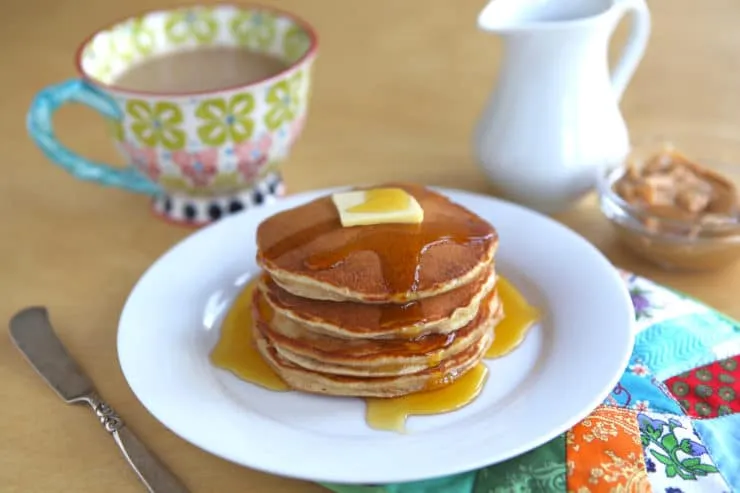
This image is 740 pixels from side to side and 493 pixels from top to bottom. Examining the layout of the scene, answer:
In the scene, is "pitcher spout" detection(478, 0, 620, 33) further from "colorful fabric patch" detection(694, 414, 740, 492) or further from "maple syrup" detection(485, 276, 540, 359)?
"colorful fabric patch" detection(694, 414, 740, 492)

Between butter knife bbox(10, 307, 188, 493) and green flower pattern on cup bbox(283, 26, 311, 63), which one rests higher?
green flower pattern on cup bbox(283, 26, 311, 63)

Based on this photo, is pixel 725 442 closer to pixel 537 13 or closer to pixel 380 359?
pixel 380 359

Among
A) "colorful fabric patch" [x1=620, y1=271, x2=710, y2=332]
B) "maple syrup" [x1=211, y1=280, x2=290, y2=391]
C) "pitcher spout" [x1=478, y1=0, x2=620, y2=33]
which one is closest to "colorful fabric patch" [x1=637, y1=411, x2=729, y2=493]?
"colorful fabric patch" [x1=620, y1=271, x2=710, y2=332]

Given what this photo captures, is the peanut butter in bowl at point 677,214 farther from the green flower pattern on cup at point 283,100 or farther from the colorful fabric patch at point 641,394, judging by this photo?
the green flower pattern on cup at point 283,100

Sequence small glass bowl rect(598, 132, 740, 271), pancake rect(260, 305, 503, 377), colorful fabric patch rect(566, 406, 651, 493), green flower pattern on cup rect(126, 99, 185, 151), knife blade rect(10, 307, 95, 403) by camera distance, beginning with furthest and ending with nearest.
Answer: green flower pattern on cup rect(126, 99, 185, 151) → small glass bowl rect(598, 132, 740, 271) → knife blade rect(10, 307, 95, 403) → pancake rect(260, 305, 503, 377) → colorful fabric patch rect(566, 406, 651, 493)

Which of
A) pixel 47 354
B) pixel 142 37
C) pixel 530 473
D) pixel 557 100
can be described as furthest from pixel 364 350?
pixel 142 37

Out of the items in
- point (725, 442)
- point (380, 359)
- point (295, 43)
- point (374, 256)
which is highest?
point (295, 43)

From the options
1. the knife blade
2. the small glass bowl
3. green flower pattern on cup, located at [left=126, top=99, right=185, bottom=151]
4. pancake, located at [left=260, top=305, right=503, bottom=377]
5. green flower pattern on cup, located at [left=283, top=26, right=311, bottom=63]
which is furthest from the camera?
green flower pattern on cup, located at [left=283, top=26, right=311, bottom=63]

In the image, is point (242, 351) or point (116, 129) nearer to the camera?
point (242, 351)
